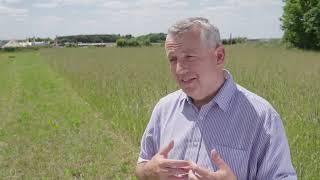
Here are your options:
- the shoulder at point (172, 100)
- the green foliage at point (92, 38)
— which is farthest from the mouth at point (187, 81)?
the green foliage at point (92, 38)

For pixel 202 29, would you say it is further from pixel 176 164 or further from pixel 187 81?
pixel 176 164

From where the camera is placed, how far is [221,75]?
2488 mm

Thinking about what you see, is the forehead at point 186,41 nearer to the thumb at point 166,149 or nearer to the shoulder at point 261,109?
the shoulder at point 261,109

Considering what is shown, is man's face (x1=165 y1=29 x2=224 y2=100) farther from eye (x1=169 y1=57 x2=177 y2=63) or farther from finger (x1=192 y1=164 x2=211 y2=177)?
finger (x1=192 y1=164 x2=211 y2=177)

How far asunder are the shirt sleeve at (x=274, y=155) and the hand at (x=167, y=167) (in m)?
0.36

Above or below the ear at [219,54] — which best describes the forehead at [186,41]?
above

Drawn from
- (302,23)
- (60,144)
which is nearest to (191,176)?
(60,144)

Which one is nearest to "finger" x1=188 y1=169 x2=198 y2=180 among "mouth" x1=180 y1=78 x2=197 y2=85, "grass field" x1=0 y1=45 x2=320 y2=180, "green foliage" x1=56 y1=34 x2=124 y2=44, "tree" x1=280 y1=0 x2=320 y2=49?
"mouth" x1=180 y1=78 x2=197 y2=85

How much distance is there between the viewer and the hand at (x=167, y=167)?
235 cm

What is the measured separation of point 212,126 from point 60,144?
261 inches

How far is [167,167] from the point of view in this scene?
7.89 feet

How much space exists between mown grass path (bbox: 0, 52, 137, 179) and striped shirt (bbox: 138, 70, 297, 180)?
14.0 ft

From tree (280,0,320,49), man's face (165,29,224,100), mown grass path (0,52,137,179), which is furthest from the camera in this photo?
tree (280,0,320,49)

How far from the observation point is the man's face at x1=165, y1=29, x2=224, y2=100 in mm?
2400
